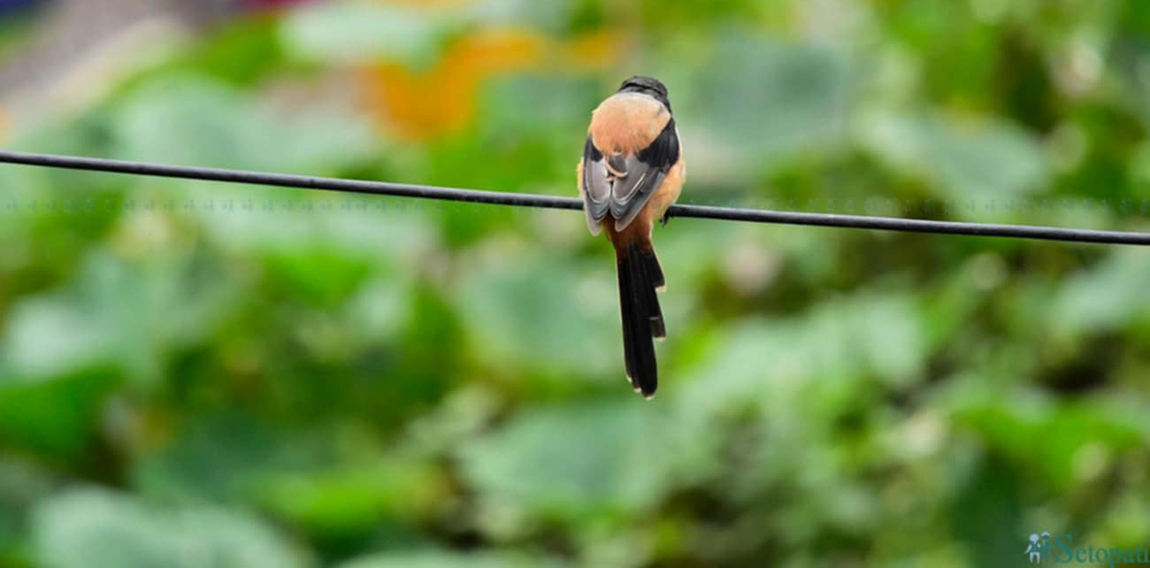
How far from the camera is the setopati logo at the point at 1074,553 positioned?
5613 mm

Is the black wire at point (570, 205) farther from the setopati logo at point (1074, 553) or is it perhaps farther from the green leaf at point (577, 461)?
the green leaf at point (577, 461)

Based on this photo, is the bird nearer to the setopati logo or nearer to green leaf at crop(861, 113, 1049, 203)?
the setopati logo

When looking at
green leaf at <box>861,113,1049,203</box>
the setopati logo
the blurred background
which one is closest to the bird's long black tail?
the blurred background

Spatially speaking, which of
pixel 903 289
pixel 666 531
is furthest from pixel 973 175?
pixel 666 531

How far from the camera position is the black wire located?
295cm

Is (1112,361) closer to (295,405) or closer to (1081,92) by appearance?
(1081,92)

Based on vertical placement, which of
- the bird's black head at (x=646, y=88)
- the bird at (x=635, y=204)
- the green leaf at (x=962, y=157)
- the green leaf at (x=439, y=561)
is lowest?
the green leaf at (x=439, y=561)

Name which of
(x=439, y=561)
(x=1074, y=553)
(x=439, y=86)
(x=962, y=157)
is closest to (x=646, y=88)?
(x=439, y=561)

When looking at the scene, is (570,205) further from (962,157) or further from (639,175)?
(962,157)

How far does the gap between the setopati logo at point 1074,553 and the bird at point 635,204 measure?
256 centimetres

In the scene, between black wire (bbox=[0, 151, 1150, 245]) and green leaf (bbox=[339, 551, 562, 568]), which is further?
green leaf (bbox=[339, 551, 562, 568])

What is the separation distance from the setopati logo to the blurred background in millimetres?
64

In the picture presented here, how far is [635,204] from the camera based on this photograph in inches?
147

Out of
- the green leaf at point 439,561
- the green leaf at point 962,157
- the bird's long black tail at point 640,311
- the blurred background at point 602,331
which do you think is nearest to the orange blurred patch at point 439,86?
the blurred background at point 602,331
